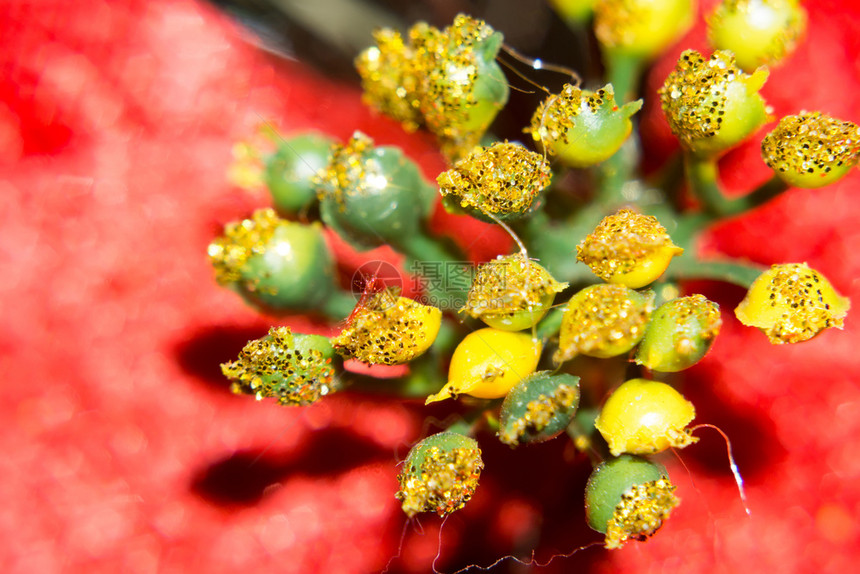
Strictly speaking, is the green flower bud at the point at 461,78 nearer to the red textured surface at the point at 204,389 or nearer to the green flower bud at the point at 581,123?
the green flower bud at the point at 581,123

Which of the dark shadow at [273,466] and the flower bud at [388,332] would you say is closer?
the flower bud at [388,332]

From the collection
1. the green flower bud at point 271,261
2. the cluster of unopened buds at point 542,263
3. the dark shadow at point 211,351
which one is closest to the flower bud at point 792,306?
the cluster of unopened buds at point 542,263

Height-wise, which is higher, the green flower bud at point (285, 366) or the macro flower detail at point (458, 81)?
the macro flower detail at point (458, 81)

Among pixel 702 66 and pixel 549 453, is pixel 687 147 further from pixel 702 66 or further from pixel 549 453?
pixel 549 453

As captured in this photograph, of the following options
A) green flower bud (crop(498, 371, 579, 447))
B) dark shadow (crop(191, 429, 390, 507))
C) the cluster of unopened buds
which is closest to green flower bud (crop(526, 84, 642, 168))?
the cluster of unopened buds

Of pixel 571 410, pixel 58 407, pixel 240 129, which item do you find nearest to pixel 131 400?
pixel 58 407

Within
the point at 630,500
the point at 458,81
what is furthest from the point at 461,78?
the point at 630,500
